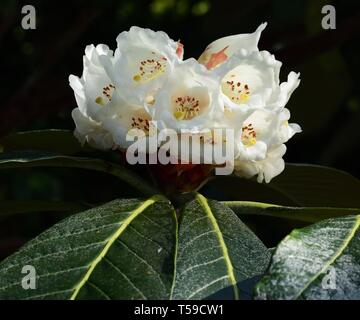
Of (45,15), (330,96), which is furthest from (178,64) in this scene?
(45,15)

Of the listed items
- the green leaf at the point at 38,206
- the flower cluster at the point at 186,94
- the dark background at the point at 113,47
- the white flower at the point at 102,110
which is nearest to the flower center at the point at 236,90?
the flower cluster at the point at 186,94

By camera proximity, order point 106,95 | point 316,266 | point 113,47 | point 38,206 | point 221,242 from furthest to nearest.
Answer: point 113,47 < point 38,206 < point 106,95 < point 221,242 < point 316,266

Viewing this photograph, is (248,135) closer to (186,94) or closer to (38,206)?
(186,94)

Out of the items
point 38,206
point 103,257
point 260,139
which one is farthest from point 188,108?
point 38,206

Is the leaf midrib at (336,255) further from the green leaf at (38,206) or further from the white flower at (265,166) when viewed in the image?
the green leaf at (38,206)

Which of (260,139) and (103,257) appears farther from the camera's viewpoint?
(260,139)

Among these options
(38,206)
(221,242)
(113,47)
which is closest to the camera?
(221,242)

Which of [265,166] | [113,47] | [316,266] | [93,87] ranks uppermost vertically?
[113,47]

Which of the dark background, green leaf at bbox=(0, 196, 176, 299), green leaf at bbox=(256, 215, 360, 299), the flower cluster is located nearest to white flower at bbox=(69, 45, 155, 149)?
the flower cluster
